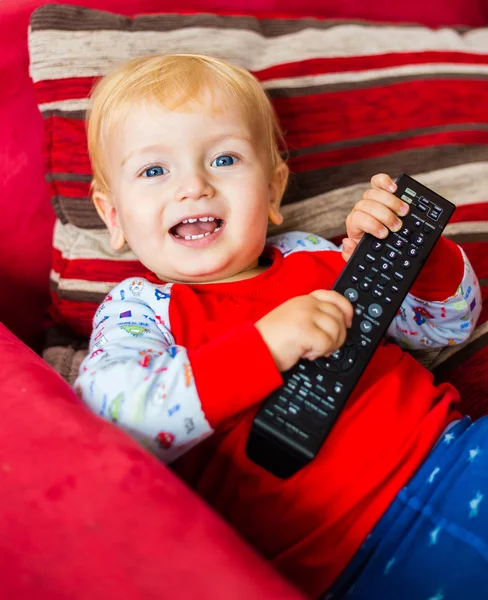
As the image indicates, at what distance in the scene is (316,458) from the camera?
0.63 metres

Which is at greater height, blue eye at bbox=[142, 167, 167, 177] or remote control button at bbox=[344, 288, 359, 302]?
blue eye at bbox=[142, 167, 167, 177]

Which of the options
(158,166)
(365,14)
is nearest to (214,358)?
(158,166)

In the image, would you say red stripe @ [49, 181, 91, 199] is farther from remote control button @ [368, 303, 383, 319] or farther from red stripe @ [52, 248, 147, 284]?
remote control button @ [368, 303, 383, 319]

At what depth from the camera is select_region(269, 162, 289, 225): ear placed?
83 centimetres

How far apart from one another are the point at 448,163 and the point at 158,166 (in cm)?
46

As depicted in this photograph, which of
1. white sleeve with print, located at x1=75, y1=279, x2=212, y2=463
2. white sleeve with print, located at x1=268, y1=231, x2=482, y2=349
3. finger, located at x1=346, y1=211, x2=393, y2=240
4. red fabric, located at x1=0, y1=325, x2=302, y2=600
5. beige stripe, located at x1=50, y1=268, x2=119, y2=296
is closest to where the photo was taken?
red fabric, located at x1=0, y1=325, x2=302, y2=600

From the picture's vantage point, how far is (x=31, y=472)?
1.41 ft

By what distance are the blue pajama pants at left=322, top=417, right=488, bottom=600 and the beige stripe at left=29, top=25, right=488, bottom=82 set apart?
0.61 m

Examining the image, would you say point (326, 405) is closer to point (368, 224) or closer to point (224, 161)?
point (368, 224)

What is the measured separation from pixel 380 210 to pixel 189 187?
0.69ft

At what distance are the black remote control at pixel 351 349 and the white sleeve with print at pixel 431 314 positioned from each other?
131mm

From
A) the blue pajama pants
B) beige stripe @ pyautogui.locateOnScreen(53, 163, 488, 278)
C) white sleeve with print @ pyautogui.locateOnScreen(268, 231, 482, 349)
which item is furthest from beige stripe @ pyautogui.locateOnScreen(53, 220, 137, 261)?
the blue pajama pants

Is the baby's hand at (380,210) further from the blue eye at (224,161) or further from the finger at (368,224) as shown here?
the blue eye at (224,161)

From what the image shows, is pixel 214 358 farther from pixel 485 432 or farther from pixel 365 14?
pixel 365 14
